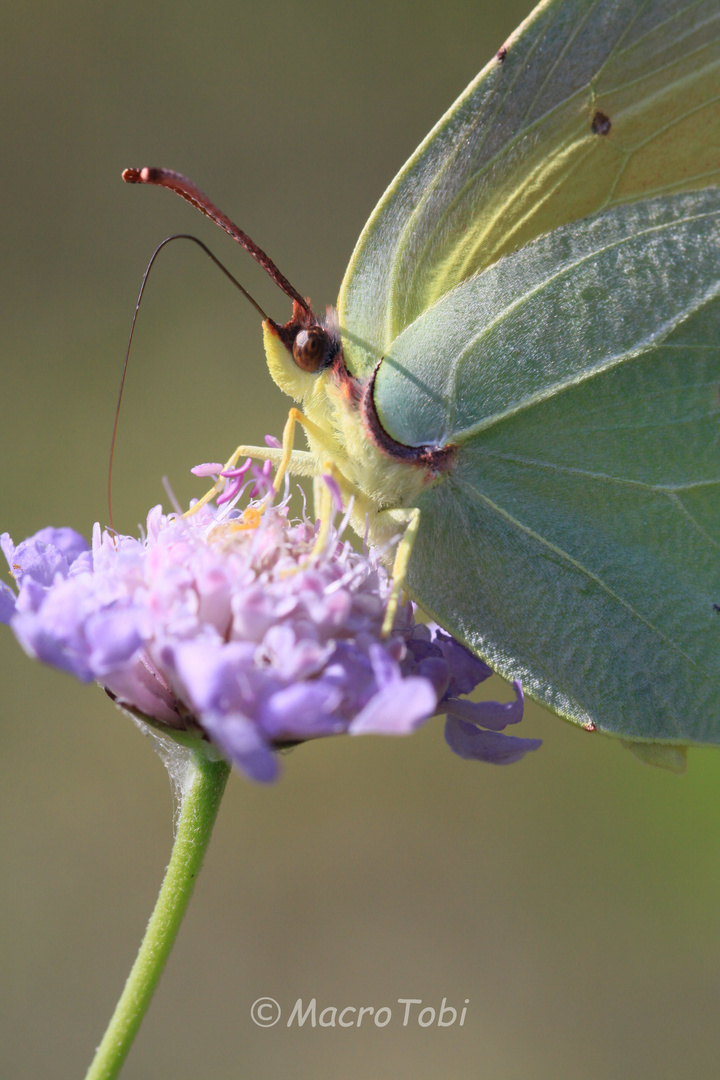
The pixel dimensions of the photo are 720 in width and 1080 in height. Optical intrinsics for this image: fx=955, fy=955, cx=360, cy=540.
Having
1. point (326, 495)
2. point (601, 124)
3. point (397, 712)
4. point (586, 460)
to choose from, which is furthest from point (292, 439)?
point (601, 124)

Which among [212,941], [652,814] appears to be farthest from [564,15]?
[212,941]

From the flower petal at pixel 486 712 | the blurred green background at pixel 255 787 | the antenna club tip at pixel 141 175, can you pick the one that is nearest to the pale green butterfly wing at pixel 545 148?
the antenna club tip at pixel 141 175

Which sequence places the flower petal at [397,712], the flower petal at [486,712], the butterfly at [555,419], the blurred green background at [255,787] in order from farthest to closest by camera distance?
the blurred green background at [255,787], the butterfly at [555,419], the flower petal at [486,712], the flower petal at [397,712]

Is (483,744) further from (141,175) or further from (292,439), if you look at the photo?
(141,175)

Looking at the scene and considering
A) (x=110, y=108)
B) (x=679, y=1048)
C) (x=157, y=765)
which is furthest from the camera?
(x=110, y=108)

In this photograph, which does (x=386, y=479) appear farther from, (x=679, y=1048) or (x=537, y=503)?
(x=679, y=1048)

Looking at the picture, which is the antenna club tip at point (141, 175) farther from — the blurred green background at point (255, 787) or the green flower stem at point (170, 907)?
the blurred green background at point (255, 787)

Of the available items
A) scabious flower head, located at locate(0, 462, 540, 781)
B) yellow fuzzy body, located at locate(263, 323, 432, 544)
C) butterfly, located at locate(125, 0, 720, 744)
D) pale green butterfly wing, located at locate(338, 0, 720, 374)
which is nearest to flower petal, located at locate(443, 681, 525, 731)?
scabious flower head, located at locate(0, 462, 540, 781)
